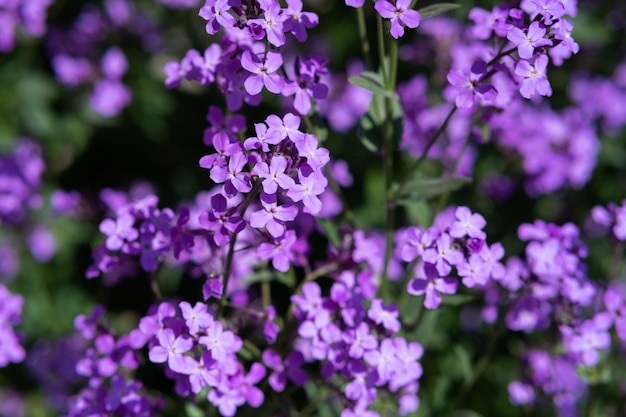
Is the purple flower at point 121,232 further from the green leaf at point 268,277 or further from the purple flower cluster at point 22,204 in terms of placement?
the purple flower cluster at point 22,204

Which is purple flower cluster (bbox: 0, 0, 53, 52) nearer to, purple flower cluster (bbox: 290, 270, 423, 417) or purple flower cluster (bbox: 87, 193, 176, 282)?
purple flower cluster (bbox: 87, 193, 176, 282)

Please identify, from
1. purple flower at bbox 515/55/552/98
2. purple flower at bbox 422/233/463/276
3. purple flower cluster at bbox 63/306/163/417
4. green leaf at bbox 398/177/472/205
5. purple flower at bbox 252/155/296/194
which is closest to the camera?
purple flower at bbox 252/155/296/194

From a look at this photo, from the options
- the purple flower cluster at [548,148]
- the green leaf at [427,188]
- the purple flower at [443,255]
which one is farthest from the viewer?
the purple flower cluster at [548,148]

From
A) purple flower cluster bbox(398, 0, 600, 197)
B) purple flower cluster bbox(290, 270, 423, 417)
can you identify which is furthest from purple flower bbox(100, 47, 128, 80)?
purple flower cluster bbox(290, 270, 423, 417)

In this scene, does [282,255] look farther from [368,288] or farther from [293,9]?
[293,9]

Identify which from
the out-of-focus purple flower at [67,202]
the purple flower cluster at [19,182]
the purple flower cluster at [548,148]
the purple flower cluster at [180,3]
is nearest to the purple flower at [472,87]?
the purple flower cluster at [548,148]

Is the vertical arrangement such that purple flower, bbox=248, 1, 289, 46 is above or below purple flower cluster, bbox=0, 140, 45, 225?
above
